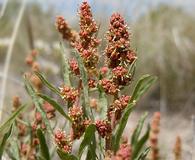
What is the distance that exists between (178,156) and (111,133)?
15.8 inches

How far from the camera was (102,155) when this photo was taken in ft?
2.85

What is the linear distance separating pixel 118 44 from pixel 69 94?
4.8 inches

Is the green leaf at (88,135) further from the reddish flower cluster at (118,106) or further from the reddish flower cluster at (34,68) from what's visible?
the reddish flower cluster at (34,68)

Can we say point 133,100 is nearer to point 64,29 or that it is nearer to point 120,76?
point 120,76

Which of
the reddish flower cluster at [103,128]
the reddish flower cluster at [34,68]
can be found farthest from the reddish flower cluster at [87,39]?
A: the reddish flower cluster at [34,68]

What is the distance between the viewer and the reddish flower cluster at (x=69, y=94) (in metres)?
0.86

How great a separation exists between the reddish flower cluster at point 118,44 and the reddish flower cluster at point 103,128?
0.09 m

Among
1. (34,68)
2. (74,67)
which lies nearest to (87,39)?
(74,67)

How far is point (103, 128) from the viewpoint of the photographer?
2.66 feet

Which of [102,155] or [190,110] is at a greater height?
[190,110]

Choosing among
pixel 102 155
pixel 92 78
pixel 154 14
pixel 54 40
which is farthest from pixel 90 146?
pixel 154 14

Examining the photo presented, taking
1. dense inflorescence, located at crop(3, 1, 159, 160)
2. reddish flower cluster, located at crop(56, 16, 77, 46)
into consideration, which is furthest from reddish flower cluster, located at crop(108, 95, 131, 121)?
reddish flower cluster, located at crop(56, 16, 77, 46)

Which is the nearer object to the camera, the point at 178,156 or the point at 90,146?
the point at 90,146

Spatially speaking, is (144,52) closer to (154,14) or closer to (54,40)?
(154,14)
